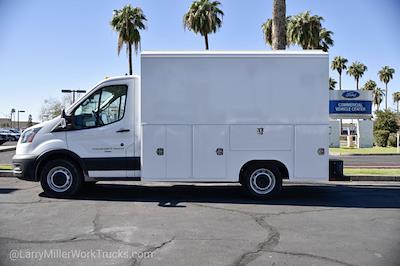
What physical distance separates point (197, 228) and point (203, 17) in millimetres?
30598

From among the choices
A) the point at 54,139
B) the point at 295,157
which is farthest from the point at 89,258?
the point at 295,157

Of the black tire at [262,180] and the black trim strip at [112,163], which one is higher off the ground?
the black trim strip at [112,163]

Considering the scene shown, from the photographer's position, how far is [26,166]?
29.5ft

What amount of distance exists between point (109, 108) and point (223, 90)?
8.24 ft

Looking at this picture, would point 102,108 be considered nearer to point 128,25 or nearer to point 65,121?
point 65,121

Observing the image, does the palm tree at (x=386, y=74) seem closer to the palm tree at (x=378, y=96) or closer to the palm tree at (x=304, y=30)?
the palm tree at (x=378, y=96)

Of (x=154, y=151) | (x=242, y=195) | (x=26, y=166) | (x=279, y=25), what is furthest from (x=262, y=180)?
(x=279, y=25)

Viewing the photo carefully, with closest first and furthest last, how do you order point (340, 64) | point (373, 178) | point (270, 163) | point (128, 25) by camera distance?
point (270, 163)
point (373, 178)
point (128, 25)
point (340, 64)

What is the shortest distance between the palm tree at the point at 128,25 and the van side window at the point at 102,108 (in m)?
25.9

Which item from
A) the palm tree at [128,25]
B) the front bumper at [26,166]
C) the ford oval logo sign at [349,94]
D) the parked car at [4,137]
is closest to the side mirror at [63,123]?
the front bumper at [26,166]

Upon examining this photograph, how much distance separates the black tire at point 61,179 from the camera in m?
9.05

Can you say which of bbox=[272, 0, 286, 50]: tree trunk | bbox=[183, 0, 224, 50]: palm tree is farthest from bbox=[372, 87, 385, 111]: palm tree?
bbox=[272, 0, 286, 50]: tree trunk

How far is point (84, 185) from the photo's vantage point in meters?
10.1

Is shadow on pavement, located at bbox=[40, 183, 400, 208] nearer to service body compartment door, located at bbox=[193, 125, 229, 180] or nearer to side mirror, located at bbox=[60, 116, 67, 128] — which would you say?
service body compartment door, located at bbox=[193, 125, 229, 180]
